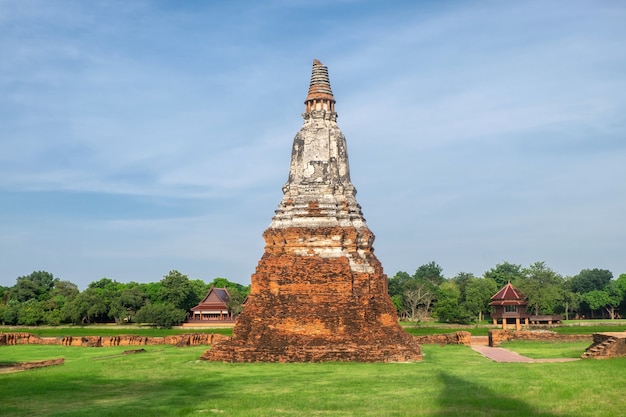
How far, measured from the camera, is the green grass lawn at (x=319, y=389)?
13.3 metres

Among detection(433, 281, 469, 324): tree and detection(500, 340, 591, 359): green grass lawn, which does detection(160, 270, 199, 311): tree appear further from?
detection(500, 340, 591, 359): green grass lawn

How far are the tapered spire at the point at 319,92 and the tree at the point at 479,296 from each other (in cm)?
4107

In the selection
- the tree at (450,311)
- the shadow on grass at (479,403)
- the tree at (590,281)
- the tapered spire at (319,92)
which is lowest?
the shadow on grass at (479,403)

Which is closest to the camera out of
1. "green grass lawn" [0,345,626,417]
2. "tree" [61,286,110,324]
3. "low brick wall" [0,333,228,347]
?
"green grass lawn" [0,345,626,417]

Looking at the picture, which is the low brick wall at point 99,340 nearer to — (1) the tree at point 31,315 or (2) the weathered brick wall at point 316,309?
(2) the weathered brick wall at point 316,309

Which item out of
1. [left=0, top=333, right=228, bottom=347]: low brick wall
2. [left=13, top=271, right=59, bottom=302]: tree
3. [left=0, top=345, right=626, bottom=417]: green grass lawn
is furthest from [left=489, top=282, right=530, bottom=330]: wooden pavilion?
[left=13, top=271, right=59, bottom=302]: tree

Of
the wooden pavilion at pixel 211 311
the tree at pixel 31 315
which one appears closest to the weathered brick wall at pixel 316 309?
the wooden pavilion at pixel 211 311

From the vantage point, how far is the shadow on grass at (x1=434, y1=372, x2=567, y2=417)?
12680 mm

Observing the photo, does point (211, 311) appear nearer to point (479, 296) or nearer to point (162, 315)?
point (162, 315)

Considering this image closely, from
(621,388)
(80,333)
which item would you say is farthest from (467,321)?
(621,388)

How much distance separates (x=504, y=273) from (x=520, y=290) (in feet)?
53.0

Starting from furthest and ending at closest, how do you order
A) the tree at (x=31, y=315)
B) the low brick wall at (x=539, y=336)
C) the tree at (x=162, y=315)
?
the tree at (x=31, y=315) → the tree at (x=162, y=315) → the low brick wall at (x=539, y=336)

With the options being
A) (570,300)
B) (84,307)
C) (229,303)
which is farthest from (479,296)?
(84,307)

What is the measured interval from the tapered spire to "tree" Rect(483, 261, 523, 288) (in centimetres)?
5298
